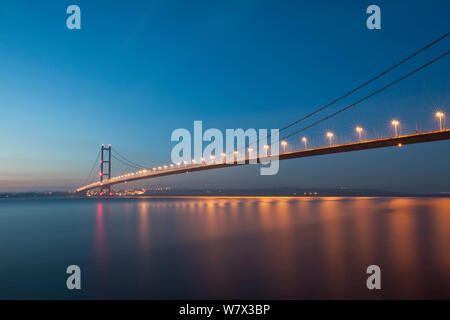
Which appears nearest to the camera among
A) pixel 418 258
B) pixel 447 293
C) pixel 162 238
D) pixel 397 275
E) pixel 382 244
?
pixel 447 293

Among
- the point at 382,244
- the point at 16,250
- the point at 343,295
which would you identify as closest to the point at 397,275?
the point at 343,295

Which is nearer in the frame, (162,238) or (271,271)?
(271,271)

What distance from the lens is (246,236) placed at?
1165 centimetres

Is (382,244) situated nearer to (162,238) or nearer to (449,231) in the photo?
(449,231)

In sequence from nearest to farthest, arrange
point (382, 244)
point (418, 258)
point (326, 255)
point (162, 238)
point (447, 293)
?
point (447, 293)
point (418, 258)
point (326, 255)
point (382, 244)
point (162, 238)

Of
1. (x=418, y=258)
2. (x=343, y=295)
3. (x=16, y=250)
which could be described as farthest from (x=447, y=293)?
(x=16, y=250)

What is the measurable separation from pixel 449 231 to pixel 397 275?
27.8 ft

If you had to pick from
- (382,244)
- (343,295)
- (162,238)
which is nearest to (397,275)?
(343,295)
